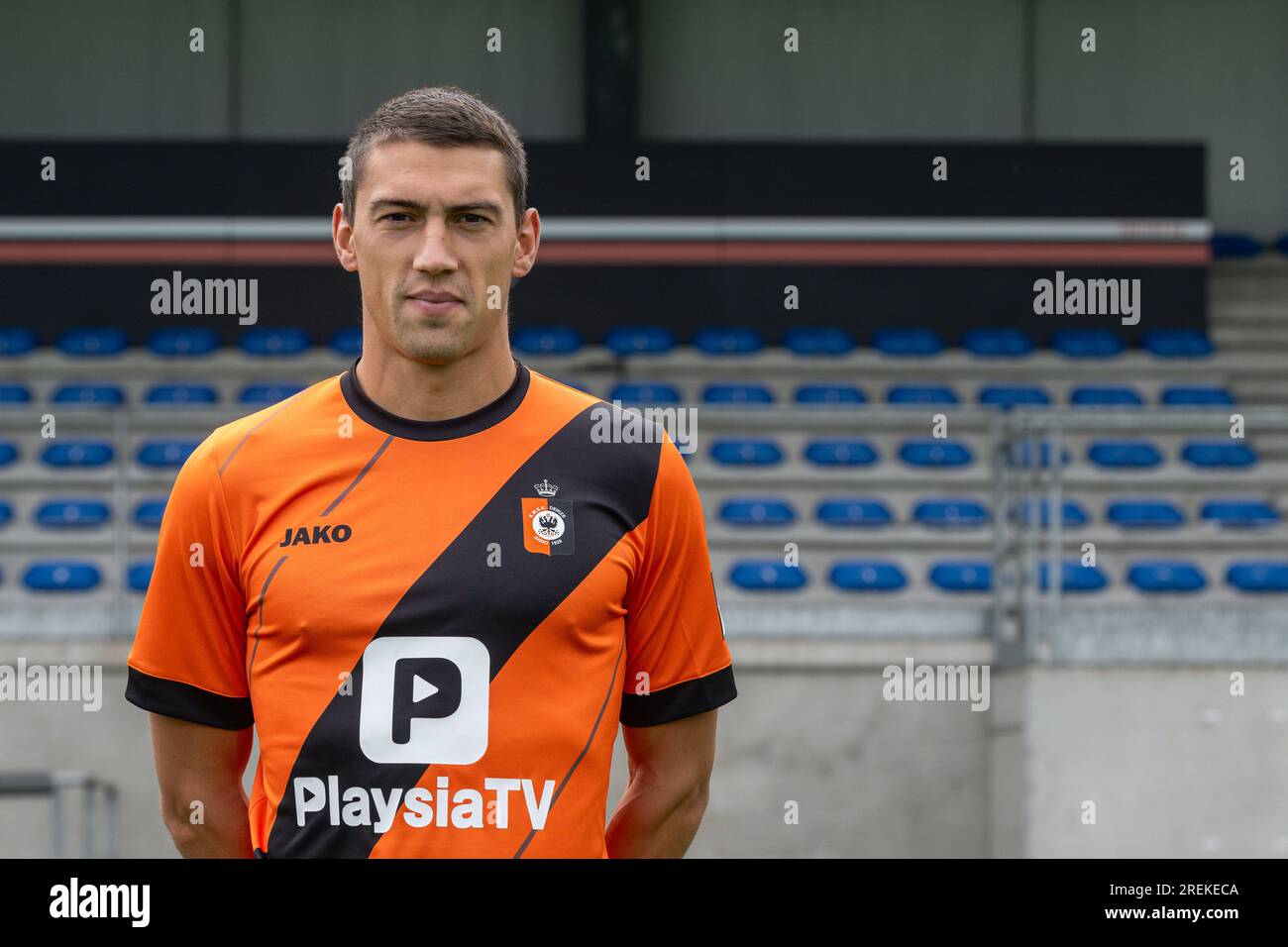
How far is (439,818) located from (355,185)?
628 millimetres

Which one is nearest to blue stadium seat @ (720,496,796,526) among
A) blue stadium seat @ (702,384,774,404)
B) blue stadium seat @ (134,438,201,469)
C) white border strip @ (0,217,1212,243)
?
blue stadium seat @ (702,384,774,404)

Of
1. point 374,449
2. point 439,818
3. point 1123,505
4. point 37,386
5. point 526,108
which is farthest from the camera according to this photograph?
point 526,108

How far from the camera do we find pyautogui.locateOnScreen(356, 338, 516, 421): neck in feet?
5.42

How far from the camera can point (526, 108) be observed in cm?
1117

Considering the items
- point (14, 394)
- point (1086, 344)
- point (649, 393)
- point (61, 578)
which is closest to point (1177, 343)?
point (1086, 344)

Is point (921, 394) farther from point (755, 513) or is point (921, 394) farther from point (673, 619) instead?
point (673, 619)

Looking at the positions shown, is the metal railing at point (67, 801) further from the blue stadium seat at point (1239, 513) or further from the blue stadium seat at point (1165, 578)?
the blue stadium seat at point (1239, 513)

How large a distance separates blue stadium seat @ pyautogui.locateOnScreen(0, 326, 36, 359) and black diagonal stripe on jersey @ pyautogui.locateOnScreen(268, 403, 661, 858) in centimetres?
863

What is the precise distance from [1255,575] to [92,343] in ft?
21.0

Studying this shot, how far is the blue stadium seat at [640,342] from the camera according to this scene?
366 inches

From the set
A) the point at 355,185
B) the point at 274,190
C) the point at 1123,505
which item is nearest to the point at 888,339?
the point at 1123,505

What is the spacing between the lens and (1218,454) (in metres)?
8.98

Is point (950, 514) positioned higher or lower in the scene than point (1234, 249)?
lower
